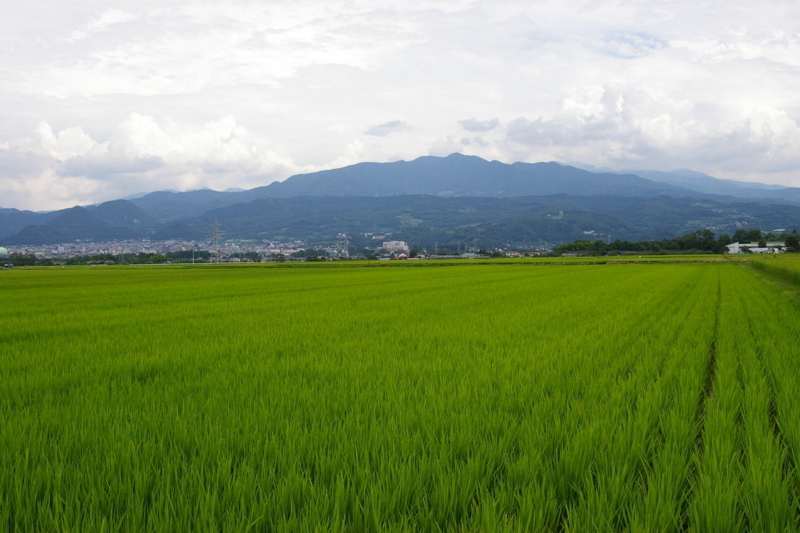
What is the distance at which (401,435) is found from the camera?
3.23 m

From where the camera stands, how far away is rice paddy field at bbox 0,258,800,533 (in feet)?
7.62

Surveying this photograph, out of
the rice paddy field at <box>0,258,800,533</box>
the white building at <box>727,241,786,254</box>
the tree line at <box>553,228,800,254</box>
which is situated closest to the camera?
the rice paddy field at <box>0,258,800,533</box>

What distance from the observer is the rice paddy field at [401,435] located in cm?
232

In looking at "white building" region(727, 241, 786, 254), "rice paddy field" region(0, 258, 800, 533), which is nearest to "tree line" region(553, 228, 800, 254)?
"white building" region(727, 241, 786, 254)

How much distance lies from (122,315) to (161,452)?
1043 cm

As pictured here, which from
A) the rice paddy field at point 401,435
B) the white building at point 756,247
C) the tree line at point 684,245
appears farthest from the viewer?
the tree line at point 684,245

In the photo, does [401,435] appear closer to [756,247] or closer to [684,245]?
[684,245]

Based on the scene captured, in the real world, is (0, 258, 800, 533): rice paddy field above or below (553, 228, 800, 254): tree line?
below

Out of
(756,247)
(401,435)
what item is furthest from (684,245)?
(401,435)

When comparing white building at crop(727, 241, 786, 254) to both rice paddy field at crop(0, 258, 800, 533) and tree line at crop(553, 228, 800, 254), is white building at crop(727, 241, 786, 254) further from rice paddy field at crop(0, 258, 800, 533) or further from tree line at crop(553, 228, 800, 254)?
rice paddy field at crop(0, 258, 800, 533)

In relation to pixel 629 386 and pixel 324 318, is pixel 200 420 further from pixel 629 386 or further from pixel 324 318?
pixel 324 318

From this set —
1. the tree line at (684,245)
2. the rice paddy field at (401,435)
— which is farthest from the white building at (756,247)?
the rice paddy field at (401,435)

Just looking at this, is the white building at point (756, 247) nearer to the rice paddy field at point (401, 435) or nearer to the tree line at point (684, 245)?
the tree line at point (684, 245)

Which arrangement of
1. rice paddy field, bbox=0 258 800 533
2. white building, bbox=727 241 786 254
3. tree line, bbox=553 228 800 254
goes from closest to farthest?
rice paddy field, bbox=0 258 800 533 < white building, bbox=727 241 786 254 < tree line, bbox=553 228 800 254
